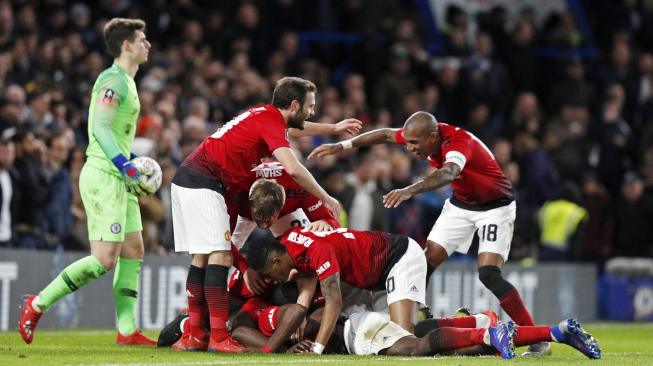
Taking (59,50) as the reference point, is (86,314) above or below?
below

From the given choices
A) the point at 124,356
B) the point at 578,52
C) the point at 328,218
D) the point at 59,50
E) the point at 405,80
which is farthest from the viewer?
the point at 578,52

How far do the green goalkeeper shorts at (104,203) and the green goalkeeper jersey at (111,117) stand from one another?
0.09 meters

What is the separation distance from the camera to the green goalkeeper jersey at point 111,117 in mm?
10172

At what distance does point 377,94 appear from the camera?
20500mm

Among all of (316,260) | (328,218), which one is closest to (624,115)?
(328,218)

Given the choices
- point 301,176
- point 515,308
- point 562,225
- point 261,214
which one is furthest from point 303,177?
point 562,225

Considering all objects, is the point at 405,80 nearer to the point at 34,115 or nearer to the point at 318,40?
the point at 318,40

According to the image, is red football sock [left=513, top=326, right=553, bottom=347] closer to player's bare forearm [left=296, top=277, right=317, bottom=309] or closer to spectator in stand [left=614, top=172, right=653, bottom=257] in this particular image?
player's bare forearm [left=296, top=277, right=317, bottom=309]

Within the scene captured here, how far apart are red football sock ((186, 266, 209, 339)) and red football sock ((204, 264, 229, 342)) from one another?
0.79ft

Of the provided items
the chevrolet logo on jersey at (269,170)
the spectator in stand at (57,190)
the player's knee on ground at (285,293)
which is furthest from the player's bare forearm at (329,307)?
the spectator in stand at (57,190)

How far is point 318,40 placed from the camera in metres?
21.9

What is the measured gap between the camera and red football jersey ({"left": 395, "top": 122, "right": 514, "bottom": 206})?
35.7ft

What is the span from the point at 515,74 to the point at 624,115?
1.99 m

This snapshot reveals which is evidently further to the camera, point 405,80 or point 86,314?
point 405,80
